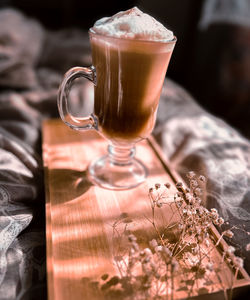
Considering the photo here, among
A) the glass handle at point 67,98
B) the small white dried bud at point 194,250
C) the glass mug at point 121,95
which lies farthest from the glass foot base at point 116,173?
the small white dried bud at point 194,250

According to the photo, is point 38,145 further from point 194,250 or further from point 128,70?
point 194,250

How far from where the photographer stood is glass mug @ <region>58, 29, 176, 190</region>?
1.88ft

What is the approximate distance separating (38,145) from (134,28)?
0.49 m

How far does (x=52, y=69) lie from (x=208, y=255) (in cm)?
117

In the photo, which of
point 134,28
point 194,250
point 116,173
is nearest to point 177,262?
point 194,250

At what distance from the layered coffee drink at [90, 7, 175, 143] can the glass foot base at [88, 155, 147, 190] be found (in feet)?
0.30

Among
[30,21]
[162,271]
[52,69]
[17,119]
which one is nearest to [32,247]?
[162,271]

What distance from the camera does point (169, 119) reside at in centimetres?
105

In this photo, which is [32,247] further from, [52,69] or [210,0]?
[210,0]

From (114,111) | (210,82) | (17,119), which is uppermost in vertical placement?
(114,111)

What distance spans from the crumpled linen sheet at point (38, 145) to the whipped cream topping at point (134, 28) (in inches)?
14.5

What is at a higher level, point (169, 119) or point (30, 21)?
point (30, 21)

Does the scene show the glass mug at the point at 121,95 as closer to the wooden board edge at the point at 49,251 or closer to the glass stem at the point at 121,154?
the glass stem at the point at 121,154

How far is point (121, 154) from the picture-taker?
2.47 feet
